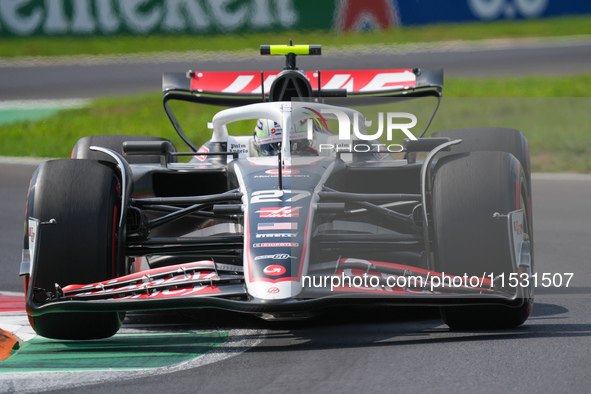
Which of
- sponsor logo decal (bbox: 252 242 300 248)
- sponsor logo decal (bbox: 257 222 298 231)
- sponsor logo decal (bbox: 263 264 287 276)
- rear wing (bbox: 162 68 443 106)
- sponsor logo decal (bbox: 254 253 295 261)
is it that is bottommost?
sponsor logo decal (bbox: 263 264 287 276)

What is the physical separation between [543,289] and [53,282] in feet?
11.3

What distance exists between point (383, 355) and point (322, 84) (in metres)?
3.87

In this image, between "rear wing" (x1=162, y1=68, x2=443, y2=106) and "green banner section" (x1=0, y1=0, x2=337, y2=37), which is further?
"green banner section" (x1=0, y1=0, x2=337, y2=37)

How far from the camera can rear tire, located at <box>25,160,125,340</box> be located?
5133 mm

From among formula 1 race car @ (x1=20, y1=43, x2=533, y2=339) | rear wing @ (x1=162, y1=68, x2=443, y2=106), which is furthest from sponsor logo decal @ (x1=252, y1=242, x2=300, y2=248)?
rear wing @ (x1=162, y1=68, x2=443, y2=106)

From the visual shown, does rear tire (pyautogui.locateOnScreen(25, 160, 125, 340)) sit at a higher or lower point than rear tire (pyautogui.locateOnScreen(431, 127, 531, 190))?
lower

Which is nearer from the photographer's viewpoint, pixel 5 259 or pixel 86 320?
pixel 86 320

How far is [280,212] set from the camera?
203 inches

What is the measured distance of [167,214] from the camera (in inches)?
229

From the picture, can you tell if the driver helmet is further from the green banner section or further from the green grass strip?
the green banner section

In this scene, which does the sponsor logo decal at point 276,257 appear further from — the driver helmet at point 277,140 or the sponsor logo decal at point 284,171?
the driver helmet at point 277,140

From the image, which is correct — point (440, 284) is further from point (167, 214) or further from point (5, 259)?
point (5, 259)

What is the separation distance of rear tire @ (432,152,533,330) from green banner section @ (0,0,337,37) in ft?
28.9

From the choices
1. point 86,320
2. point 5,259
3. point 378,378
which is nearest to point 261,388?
point 378,378
